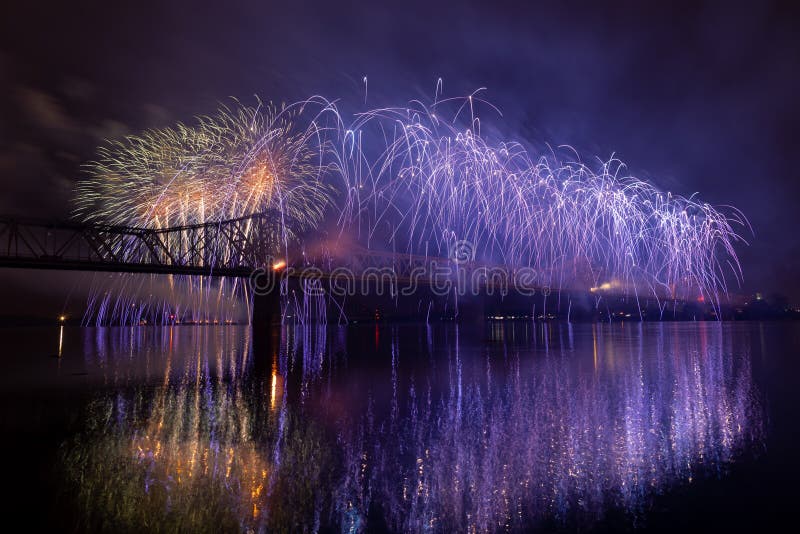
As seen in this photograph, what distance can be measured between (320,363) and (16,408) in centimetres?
1471

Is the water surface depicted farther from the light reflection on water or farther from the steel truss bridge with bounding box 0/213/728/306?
the steel truss bridge with bounding box 0/213/728/306

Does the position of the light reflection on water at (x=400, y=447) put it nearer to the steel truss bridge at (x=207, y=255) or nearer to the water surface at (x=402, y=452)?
the water surface at (x=402, y=452)

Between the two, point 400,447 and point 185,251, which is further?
point 185,251

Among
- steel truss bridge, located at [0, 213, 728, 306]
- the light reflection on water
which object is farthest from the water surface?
steel truss bridge, located at [0, 213, 728, 306]

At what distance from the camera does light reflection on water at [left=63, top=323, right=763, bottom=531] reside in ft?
25.4

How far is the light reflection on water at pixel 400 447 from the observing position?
7.75 meters

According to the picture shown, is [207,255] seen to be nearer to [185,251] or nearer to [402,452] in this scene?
[185,251]

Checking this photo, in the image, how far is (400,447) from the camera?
11094 millimetres

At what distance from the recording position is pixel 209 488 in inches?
337

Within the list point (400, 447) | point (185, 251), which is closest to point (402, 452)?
point (400, 447)

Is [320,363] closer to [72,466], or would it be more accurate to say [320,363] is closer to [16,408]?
[16,408]

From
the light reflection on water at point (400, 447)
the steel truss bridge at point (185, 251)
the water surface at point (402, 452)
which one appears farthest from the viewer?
the steel truss bridge at point (185, 251)

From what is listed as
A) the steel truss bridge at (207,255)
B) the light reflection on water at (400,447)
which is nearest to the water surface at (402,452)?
the light reflection on water at (400,447)

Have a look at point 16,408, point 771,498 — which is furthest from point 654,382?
point 16,408
